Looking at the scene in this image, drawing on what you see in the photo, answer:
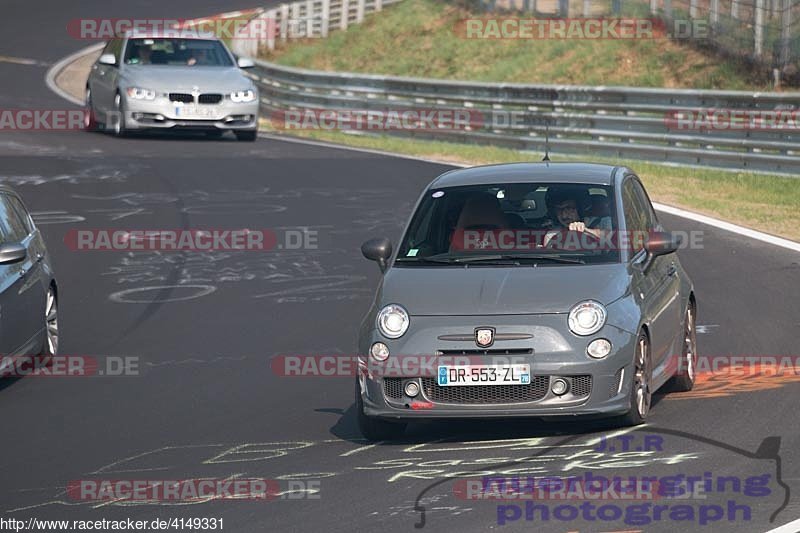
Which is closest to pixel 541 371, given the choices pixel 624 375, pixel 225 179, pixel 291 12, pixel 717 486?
pixel 624 375

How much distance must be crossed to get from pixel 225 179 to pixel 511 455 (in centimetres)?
1421

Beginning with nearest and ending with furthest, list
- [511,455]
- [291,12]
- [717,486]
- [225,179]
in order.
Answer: [717,486] < [511,455] < [225,179] < [291,12]

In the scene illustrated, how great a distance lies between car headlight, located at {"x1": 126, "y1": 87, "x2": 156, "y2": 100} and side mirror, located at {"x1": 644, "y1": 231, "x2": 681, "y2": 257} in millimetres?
17005

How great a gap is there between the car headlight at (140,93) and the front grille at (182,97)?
30cm

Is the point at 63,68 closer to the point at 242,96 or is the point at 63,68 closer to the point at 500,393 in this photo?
the point at 242,96

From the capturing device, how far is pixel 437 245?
1036 centimetres

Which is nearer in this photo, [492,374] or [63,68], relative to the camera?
[492,374]

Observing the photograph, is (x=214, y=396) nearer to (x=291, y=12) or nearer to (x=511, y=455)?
(x=511, y=455)

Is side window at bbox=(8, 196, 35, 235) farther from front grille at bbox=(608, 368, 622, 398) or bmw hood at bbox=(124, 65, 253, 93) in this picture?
bmw hood at bbox=(124, 65, 253, 93)

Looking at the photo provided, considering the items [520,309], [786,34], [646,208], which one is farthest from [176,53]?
[520,309]

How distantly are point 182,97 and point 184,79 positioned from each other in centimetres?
32

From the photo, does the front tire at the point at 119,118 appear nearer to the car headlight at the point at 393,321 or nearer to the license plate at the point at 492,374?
the car headlight at the point at 393,321

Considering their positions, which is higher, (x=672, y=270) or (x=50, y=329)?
(x=672, y=270)

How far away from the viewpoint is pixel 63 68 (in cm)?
3866
